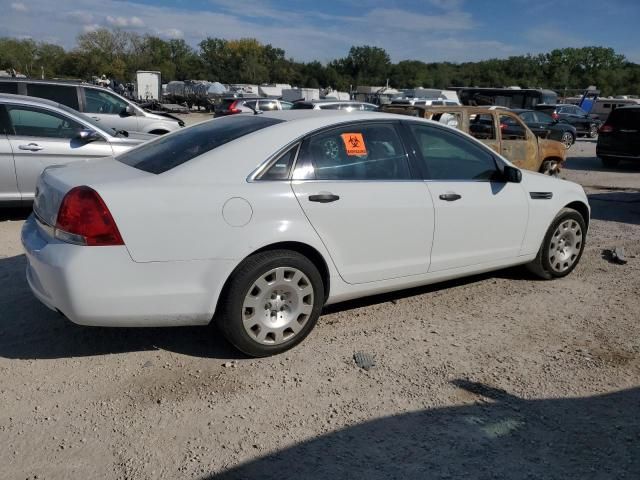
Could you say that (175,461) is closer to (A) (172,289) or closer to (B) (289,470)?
(B) (289,470)

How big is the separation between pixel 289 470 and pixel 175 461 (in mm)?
542

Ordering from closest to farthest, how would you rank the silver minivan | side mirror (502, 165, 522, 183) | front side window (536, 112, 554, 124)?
1. side mirror (502, 165, 522, 183)
2. the silver minivan
3. front side window (536, 112, 554, 124)

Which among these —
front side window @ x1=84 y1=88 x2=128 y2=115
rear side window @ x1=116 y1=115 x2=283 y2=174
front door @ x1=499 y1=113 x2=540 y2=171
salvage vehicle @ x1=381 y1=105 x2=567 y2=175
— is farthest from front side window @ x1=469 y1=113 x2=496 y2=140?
front side window @ x1=84 y1=88 x2=128 y2=115

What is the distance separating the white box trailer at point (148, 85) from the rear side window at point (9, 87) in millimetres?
36418

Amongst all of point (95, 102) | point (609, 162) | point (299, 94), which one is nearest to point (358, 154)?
point (95, 102)

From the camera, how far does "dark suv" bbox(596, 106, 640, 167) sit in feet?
46.9

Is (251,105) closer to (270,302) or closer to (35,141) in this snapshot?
(35,141)

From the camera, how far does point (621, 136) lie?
14.6m

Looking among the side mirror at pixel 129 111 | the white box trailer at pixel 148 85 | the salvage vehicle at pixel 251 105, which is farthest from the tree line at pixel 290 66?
the side mirror at pixel 129 111

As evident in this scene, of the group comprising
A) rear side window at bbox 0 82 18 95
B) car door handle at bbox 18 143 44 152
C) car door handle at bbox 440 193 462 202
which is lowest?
car door handle at bbox 18 143 44 152

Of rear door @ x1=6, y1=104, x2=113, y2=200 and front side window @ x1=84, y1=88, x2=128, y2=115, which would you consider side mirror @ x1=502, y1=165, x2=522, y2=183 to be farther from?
front side window @ x1=84, y1=88, x2=128, y2=115

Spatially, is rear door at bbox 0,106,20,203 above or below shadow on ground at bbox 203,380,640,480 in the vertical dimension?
above

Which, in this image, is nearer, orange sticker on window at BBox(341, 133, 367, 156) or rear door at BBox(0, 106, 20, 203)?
orange sticker on window at BBox(341, 133, 367, 156)

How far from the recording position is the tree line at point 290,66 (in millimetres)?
75625
